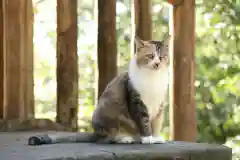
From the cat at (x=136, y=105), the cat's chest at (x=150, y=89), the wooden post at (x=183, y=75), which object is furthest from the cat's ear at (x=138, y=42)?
the wooden post at (x=183, y=75)

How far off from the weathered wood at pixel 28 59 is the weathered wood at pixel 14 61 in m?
0.01

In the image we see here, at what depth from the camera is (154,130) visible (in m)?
1.65

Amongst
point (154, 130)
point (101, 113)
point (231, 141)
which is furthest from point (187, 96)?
point (231, 141)

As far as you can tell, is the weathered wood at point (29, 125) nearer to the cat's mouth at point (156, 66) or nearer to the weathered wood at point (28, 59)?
the weathered wood at point (28, 59)

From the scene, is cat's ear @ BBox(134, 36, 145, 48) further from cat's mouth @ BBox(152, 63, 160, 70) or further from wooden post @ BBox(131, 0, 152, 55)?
wooden post @ BBox(131, 0, 152, 55)

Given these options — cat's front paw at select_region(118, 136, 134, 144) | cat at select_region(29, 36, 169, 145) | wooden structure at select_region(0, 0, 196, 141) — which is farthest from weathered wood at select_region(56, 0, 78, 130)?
cat's front paw at select_region(118, 136, 134, 144)

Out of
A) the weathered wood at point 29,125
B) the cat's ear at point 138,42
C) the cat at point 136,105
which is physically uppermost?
the cat's ear at point 138,42

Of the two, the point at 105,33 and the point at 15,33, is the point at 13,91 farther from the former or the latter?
the point at 105,33

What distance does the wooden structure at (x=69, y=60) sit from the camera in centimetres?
186

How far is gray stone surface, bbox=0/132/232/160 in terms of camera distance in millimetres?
1261

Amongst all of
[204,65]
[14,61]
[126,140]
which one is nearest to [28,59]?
[14,61]

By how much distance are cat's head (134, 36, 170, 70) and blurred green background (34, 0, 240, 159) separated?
2.86 feet

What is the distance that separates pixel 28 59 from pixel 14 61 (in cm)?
7

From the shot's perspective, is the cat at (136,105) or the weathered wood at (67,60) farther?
the weathered wood at (67,60)
